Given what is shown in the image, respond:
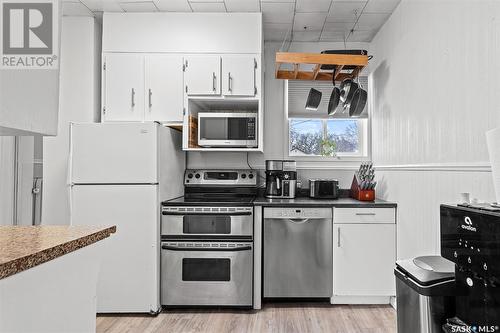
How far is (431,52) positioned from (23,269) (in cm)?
254

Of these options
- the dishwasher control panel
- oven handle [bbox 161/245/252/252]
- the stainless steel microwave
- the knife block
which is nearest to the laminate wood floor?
oven handle [bbox 161/245/252/252]

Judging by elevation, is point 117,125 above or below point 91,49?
below

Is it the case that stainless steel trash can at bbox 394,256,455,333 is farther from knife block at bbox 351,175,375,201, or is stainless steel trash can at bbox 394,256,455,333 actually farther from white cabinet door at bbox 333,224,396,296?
knife block at bbox 351,175,375,201

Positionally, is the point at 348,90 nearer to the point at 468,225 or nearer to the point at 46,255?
the point at 468,225

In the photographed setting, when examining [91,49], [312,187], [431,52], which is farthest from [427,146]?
[91,49]

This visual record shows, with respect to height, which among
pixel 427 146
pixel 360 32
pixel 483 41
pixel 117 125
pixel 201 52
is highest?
pixel 360 32

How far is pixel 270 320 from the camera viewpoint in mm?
2787

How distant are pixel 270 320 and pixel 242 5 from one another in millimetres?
2630

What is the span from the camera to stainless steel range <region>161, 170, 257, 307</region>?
2926 millimetres

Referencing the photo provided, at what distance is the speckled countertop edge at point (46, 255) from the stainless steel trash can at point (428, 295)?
4.16 feet

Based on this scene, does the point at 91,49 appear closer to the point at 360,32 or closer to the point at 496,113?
the point at 360,32

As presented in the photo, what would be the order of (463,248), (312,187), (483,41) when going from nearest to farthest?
(463,248), (483,41), (312,187)

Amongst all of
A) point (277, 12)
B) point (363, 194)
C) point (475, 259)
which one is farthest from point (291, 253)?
point (277, 12)

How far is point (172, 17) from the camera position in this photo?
3277 mm
